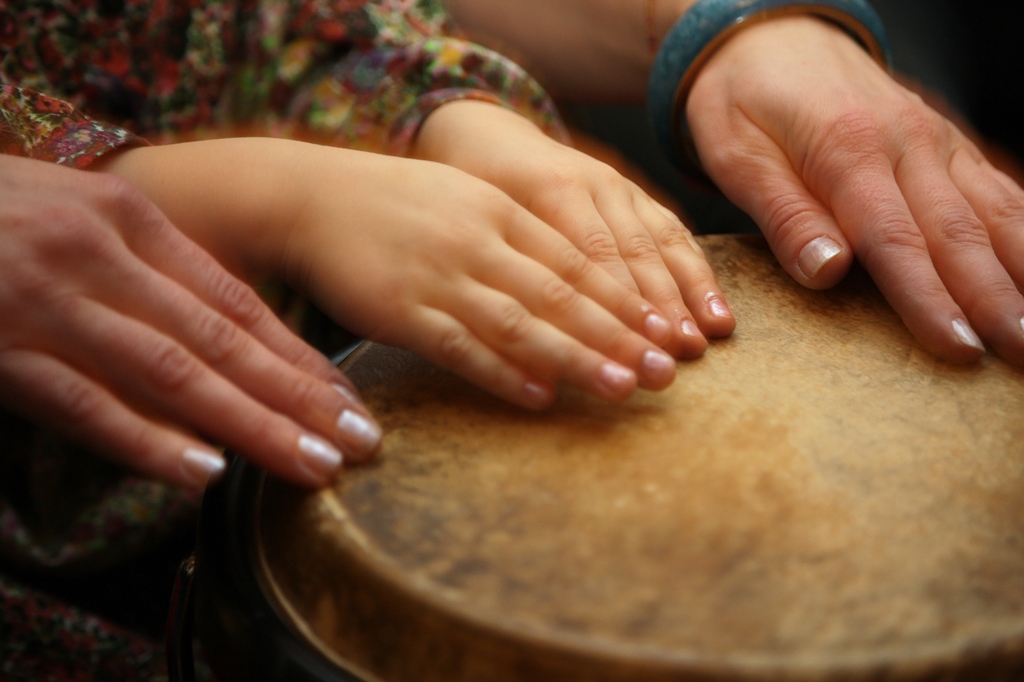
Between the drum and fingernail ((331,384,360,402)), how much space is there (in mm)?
18

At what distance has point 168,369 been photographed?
0.39 metres

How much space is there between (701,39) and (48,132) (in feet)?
Answer: 1.82

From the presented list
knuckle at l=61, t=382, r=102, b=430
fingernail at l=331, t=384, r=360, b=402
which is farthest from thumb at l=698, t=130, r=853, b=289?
knuckle at l=61, t=382, r=102, b=430

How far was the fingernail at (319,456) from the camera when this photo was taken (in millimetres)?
375

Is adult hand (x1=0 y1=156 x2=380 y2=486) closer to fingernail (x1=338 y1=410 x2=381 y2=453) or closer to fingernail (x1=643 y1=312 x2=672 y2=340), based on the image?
fingernail (x1=338 y1=410 x2=381 y2=453)

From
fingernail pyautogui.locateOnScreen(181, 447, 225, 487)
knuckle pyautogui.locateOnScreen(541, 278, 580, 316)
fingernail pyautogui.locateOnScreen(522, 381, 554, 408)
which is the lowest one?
fingernail pyautogui.locateOnScreen(181, 447, 225, 487)

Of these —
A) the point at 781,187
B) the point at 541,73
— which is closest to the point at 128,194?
the point at 781,187

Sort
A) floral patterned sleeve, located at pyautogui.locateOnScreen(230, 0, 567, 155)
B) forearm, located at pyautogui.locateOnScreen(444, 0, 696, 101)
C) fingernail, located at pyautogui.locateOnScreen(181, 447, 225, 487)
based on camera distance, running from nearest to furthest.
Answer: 1. fingernail, located at pyautogui.locateOnScreen(181, 447, 225, 487)
2. floral patterned sleeve, located at pyautogui.locateOnScreen(230, 0, 567, 155)
3. forearm, located at pyautogui.locateOnScreen(444, 0, 696, 101)

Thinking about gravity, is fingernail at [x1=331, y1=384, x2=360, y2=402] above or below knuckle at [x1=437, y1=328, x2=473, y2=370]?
below

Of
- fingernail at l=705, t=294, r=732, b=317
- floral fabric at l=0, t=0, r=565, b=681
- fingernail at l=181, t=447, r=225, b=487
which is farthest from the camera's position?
floral fabric at l=0, t=0, r=565, b=681

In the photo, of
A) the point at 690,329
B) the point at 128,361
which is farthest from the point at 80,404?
the point at 690,329

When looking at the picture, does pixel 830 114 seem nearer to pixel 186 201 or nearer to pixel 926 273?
pixel 926 273

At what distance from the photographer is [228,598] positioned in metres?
0.37

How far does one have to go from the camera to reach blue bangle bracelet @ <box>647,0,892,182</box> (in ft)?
2.25
